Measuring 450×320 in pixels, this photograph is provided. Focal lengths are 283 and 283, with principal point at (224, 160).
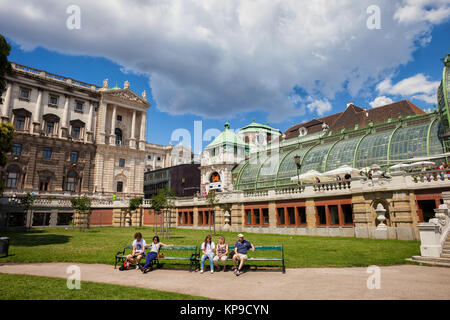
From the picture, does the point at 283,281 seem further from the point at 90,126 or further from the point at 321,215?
the point at 90,126

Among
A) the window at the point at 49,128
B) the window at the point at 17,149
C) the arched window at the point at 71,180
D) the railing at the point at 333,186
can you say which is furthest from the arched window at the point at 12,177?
the railing at the point at 333,186

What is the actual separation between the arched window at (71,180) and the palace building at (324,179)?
2.29 feet

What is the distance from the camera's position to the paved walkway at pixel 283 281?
7.62 m

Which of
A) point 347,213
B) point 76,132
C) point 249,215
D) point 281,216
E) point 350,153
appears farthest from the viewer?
point 76,132

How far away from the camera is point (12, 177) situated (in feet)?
154

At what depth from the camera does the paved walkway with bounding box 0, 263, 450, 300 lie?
25.0ft

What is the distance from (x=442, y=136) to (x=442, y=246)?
15.0 metres

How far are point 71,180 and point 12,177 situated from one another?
29.7ft

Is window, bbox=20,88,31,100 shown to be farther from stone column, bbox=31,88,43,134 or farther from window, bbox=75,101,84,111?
window, bbox=75,101,84,111

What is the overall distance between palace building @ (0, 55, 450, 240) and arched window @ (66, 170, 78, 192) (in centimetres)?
70

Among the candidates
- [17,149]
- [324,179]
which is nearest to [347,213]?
[324,179]

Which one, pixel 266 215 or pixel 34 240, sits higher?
pixel 266 215

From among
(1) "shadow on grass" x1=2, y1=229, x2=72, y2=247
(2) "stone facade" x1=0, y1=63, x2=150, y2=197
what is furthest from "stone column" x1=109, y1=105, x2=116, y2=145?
→ (1) "shadow on grass" x1=2, y1=229, x2=72, y2=247
